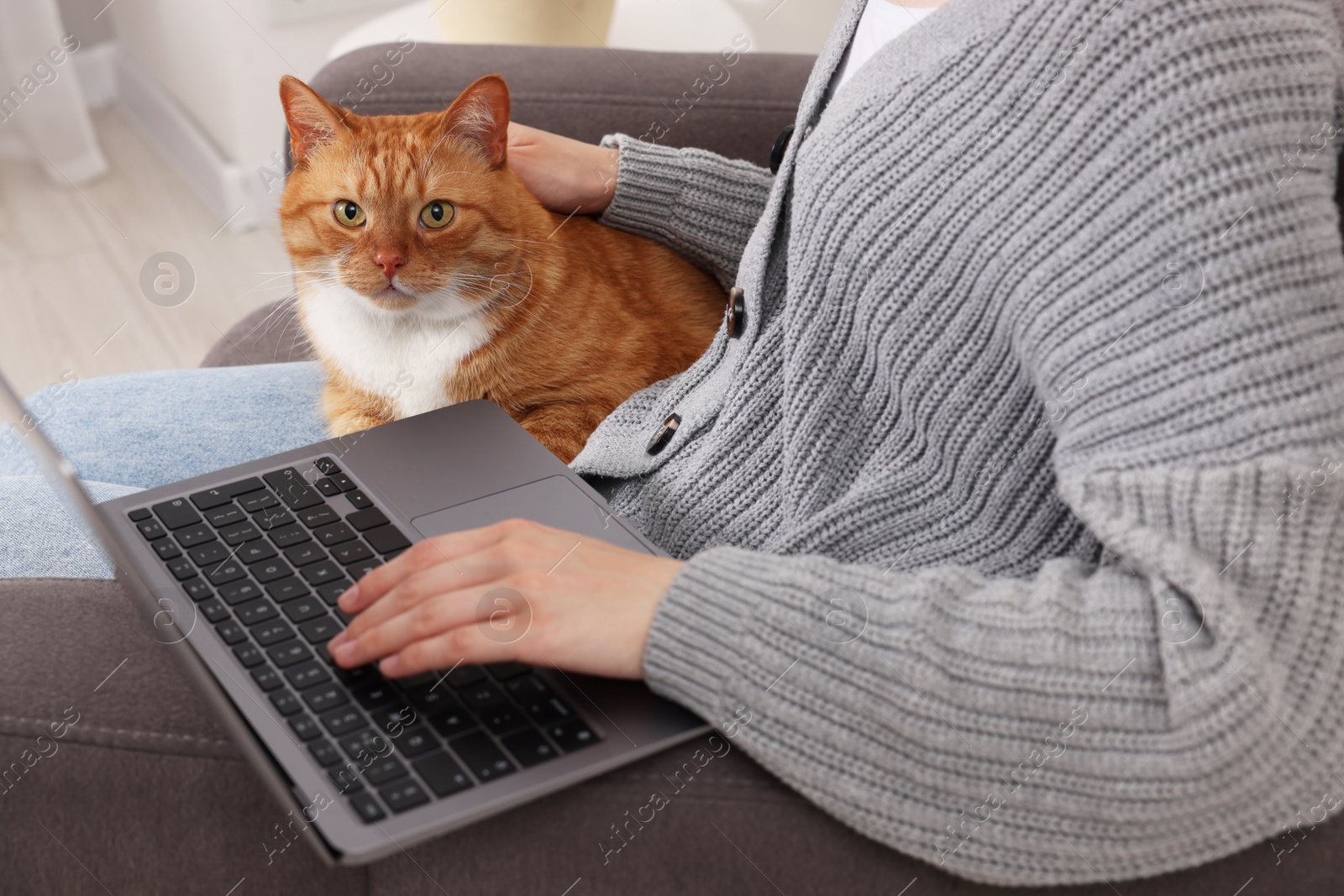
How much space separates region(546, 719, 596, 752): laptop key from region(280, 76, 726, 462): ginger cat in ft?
1.33

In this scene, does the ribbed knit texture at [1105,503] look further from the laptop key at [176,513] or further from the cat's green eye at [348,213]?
the cat's green eye at [348,213]

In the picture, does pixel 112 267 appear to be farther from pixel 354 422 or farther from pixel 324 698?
pixel 324 698

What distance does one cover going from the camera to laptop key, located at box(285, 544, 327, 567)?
81cm

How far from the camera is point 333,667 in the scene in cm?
72

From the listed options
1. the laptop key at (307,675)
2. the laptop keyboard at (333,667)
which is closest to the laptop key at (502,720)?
the laptop keyboard at (333,667)

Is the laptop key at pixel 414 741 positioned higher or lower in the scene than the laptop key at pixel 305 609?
higher

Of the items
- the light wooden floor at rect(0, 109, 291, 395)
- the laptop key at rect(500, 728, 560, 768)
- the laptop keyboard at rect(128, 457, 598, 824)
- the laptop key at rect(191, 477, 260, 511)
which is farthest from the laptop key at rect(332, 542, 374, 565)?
the light wooden floor at rect(0, 109, 291, 395)

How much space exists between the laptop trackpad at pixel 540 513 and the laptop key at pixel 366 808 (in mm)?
255

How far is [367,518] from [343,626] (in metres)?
0.12

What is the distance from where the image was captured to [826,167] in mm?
825

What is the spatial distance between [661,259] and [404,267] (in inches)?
11.8

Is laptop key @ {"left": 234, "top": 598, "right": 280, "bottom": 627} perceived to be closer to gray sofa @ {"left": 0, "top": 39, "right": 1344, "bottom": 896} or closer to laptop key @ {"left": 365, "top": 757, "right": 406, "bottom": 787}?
gray sofa @ {"left": 0, "top": 39, "right": 1344, "bottom": 896}

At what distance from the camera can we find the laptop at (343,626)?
0.63m

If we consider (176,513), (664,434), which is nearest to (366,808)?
(176,513)
